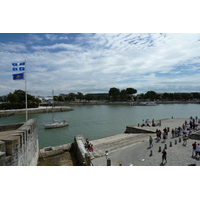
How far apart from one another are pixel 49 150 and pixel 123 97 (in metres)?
138

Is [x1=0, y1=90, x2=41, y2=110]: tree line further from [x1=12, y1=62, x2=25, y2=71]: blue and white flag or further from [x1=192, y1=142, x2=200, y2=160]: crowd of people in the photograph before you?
[x1=192, y1=142, x2=200, y2=160]: crowd of people

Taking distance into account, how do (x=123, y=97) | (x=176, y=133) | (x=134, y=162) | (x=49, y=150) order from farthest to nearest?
(x=123, y=97), (x=176, y=133), (x=49, y=150), (x=134, y=162)

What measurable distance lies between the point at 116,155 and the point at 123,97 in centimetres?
14100

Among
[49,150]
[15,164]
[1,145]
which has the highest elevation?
[1,145]

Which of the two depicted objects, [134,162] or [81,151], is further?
[81,151]

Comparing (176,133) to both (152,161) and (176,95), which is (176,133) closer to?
(152,161)

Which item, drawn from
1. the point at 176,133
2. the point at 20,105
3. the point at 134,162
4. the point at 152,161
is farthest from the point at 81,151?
the point at 20,105

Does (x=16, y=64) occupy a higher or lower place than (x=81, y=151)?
higher

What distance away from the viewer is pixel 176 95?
15812 centimetres

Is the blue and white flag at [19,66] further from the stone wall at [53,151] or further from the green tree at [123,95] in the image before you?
the green tree at [123,95]

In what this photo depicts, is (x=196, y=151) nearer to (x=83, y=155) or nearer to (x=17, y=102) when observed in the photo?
(x=83, y=155)

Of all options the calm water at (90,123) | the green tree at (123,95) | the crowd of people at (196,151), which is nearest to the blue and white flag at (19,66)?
the calm water at (90,123)

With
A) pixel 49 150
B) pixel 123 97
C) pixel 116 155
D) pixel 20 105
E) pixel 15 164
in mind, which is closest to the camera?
pixel 15 164

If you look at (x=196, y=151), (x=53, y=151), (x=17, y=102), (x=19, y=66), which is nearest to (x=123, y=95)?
(x=17, y=102)
